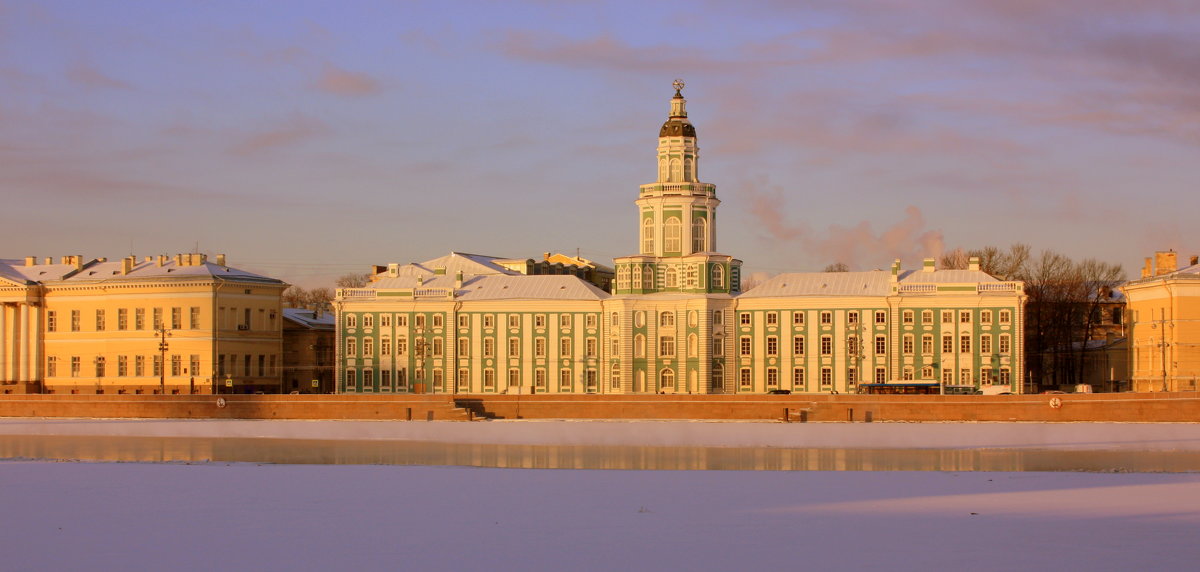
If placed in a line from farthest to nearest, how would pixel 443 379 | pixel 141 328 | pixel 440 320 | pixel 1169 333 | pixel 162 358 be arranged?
pixel 141 328, pixel 440 320, pixel 443 379, pixel 162 358, pixel 1169 333

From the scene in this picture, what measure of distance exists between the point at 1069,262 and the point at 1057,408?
3156cm

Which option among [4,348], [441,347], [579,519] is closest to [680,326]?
[441,347]

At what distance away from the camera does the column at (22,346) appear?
97.0m

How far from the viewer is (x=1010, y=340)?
83.2m

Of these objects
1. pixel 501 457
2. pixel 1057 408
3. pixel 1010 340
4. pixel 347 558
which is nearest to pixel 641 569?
pixel 347 558

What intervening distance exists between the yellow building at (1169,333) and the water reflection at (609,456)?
29.9m

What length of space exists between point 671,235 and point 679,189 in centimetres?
267

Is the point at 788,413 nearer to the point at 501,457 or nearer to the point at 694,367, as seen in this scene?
the point at 694,367

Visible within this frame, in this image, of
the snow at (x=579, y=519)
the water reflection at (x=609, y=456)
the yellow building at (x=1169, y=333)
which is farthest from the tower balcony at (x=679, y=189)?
the snow at (x=579, y=519)

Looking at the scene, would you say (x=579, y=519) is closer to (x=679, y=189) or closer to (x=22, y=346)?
(x=679, y=189)

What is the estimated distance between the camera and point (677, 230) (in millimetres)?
90125

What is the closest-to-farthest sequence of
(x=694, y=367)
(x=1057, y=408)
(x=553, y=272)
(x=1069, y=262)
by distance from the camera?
(x=1057, y=408) < (x=694, y=367) < (x=1069, y=262) < (x=553, y=272)

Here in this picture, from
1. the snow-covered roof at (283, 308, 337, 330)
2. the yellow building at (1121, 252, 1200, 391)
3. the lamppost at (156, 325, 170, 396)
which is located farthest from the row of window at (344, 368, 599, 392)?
the yellow building at (1121, 252, 1200, 391)

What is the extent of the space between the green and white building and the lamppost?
30.9 ft
